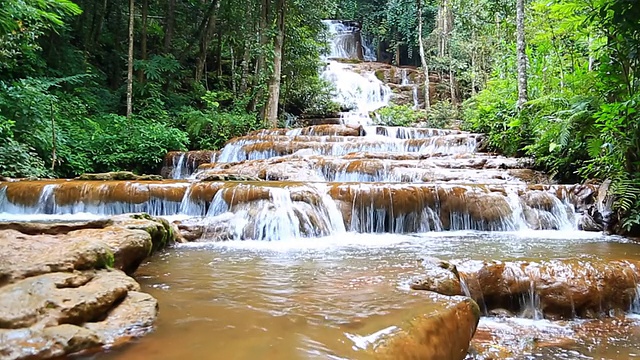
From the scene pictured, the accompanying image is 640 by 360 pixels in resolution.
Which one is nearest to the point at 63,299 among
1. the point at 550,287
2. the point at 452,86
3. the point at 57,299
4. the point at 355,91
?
the point at 57,299

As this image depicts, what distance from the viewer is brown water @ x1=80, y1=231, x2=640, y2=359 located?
2.01 meters

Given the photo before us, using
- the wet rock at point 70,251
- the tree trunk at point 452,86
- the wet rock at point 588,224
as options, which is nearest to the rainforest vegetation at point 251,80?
the tree trunk at point 452,86

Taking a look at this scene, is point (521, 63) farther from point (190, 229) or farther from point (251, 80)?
point (251, 80)

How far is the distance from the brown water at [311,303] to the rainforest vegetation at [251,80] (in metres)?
2.77

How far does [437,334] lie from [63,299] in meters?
1.92

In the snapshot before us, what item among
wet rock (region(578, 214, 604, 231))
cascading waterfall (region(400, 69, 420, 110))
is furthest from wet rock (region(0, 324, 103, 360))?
cascading waterfall (region(400, 69, 420, 110))

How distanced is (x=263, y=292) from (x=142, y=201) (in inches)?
203

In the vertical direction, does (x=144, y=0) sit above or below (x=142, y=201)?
Answer: above

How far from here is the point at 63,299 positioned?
2.11 meters

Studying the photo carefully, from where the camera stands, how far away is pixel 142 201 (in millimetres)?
7414

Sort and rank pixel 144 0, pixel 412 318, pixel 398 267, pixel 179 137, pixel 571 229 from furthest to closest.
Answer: pixel 144 0 → pixel 179 137 → pixel 571 229 → pixel 398 267 → pixel 412 318

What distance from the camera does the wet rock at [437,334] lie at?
6.54 feet

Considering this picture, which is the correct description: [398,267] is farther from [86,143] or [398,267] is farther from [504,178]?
[86,143]

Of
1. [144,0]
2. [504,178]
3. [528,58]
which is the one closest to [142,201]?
[504,178]
